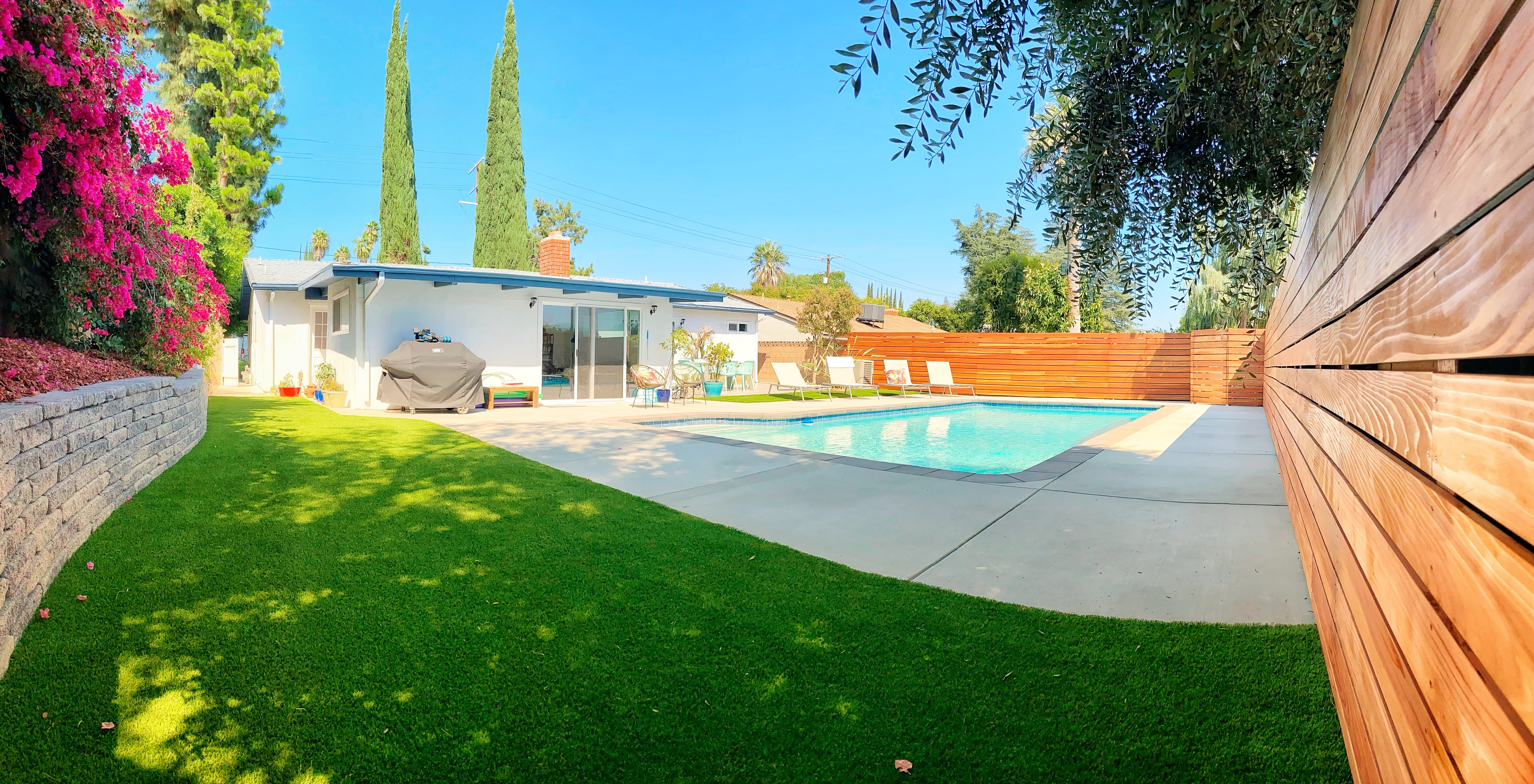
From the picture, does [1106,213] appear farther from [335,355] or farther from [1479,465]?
[335,355]

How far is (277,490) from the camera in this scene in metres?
5.24

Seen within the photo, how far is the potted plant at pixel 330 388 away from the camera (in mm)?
13094

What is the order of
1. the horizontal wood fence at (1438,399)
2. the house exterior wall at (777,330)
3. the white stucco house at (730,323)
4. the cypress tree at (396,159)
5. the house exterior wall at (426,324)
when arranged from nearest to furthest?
the horizontal wood fence at (1438,399), the house exterior wall at (426,324), the white stucco house at (730,323), the house exterior wall at (777,330), the cypress tree at (396,159)

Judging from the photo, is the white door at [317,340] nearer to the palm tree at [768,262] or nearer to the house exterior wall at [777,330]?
the house exterior wall at [777,330]

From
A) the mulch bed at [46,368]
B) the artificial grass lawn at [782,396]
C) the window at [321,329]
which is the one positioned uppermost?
the window at [321,329]

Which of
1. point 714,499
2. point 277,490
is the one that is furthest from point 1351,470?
point 277,490

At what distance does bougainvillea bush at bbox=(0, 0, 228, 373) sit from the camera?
4117 mm

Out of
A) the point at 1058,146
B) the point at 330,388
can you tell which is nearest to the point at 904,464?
the point at 1058,146

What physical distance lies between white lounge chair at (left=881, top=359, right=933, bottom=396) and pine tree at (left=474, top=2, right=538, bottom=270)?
1512cm

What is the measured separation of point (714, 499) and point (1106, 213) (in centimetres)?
340

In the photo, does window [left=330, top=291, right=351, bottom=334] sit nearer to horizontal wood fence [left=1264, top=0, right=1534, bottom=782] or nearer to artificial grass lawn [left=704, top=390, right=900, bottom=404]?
artificial grass lawn [left=704, top=390, right=900, bottom=404]

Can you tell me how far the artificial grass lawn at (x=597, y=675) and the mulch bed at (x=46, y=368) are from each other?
34.0 inches

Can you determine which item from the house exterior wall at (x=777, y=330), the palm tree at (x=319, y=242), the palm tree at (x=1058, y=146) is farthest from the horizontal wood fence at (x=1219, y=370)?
the palm tree at (x=319, y=242)

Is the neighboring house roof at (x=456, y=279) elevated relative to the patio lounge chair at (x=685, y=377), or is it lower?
elevated
